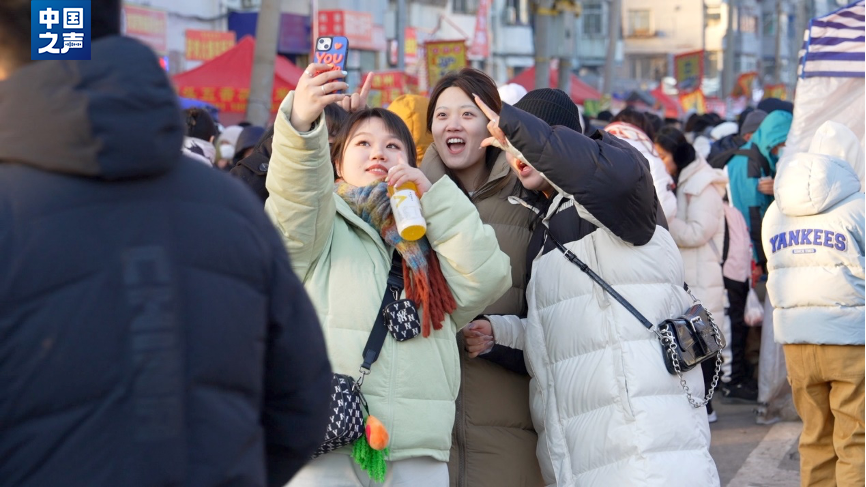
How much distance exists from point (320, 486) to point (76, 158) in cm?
154

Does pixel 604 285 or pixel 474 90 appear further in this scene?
pixel 474 90

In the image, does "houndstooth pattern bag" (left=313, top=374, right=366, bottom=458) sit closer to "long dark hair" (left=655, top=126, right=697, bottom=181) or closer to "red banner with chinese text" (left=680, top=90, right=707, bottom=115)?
"long dark hair" (left=655, top=126, right=697, bottom=181)

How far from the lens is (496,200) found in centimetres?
372

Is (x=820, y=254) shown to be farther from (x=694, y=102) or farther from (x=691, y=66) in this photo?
(x=691, y=66)

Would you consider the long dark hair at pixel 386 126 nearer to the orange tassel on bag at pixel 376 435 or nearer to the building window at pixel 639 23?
the orange tassel on bag at pixel 376 435

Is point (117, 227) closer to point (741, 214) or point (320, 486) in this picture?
point (320, 486)

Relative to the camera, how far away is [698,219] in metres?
7.22

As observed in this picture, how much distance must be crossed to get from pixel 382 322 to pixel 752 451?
4.36 metres

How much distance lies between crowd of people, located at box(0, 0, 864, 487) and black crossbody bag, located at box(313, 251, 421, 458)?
15 mm

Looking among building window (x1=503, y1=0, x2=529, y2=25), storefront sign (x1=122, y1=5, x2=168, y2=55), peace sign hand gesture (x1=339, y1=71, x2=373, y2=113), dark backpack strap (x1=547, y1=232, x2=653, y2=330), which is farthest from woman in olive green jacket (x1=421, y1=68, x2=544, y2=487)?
building window (x1=503, y1=0, x2=529, y2=25)

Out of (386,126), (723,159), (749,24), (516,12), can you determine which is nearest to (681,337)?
(386,126)

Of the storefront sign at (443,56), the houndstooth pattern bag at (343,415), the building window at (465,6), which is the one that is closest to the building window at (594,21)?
the building window at (465,6)

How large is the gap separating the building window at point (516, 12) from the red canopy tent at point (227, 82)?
102 feet

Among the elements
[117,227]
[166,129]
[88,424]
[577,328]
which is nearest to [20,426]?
[88,424]
